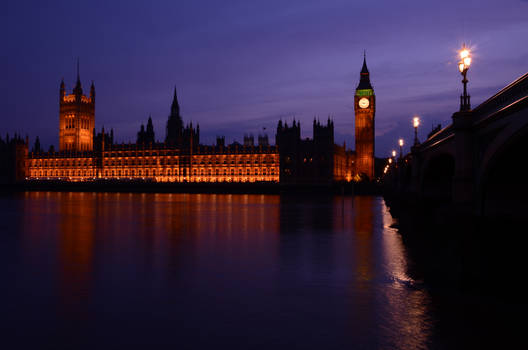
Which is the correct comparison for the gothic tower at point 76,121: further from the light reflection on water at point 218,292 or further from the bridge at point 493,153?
the bridge at point 493,153

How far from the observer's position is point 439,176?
40.5 meters

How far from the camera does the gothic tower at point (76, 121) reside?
16425cm

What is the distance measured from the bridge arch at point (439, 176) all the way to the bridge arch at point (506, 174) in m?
6.07

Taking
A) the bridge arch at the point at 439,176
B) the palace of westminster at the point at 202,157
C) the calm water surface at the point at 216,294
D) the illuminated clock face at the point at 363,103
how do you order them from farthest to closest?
the illuminated clock face at the point at 363,103, the palace of westminster at the point at 202,157, the bridge arch at the point at 439,176, the calm water surface at the point at 216,294

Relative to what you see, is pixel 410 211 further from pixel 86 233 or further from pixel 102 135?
pixel 102 135

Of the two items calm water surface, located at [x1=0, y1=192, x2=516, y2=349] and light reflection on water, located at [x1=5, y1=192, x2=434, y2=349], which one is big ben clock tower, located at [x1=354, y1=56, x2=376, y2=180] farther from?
light reflection on water, located at [x1=5, y1=192, x2=434, y2=349]

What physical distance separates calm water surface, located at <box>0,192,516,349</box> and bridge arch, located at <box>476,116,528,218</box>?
181 inches

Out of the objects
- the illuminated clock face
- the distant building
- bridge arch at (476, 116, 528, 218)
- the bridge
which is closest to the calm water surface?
the bridge

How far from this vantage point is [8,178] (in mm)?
145750

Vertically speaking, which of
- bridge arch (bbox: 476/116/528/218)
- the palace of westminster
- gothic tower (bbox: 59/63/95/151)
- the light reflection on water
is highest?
gothic tower (bbox: 59/63/95/151)

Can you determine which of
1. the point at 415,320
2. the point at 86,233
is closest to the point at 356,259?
the point at 415,320

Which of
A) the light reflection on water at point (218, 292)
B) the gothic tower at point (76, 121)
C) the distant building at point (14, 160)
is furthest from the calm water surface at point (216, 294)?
the gothic tower at point (76, 121)

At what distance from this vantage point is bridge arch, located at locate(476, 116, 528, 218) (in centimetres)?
1402

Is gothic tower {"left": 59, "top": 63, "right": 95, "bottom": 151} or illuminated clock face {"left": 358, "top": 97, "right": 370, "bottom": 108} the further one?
gothic tower {"left": 59, "top": 63, "right": 95, "bottom": 151}
